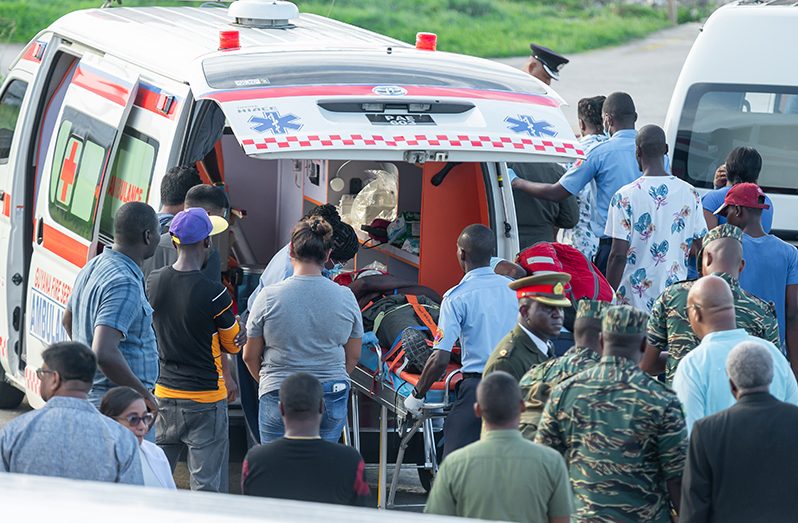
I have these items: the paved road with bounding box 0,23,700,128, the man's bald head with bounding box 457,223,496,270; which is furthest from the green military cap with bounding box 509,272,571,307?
the paved road with bounding box 0,23,700,128

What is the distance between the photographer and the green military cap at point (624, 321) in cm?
533

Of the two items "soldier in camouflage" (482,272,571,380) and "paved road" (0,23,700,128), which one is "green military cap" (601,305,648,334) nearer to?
"soldier in camouflage" (482,272,571,380)

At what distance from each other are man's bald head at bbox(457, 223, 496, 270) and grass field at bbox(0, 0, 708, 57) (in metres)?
17.6

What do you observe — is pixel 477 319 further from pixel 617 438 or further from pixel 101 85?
pixel 101 85

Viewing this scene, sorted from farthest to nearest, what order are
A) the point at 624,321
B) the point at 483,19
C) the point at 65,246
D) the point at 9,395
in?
the point at 483,19 → the point at 9,395 → the point at 65,246 → the point at 624,321

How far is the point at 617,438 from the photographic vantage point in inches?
203

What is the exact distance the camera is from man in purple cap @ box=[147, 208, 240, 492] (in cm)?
667

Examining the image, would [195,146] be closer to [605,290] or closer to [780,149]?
[605,290]

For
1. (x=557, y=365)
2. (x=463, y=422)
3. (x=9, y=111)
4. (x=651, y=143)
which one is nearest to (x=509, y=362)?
(x=557, y=365)

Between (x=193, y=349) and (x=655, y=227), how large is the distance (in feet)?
9.17

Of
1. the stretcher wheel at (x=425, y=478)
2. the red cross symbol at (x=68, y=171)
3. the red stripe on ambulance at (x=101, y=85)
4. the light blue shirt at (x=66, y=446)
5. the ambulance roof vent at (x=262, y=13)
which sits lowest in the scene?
the stretcher wheel at (x=425, y=478)

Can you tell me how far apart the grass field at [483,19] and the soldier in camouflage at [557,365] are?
18795mm

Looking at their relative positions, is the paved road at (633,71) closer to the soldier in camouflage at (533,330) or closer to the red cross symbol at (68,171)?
the red cross symbol at (68,171)

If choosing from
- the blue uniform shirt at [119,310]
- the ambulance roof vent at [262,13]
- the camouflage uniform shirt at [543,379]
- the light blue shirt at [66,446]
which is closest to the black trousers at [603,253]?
the ambulance roof vent at [262,13]
